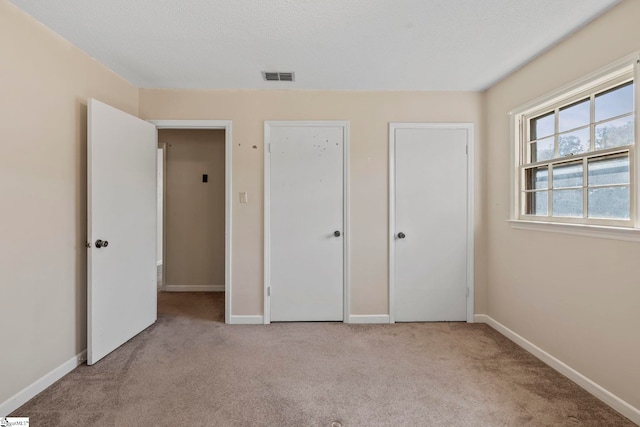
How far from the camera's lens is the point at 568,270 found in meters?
2.01

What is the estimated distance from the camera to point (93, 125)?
2.15 m

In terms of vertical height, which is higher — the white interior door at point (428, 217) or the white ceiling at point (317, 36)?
the white ceiling at point (317, 36)

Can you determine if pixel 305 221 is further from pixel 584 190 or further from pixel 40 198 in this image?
pixel 584 190

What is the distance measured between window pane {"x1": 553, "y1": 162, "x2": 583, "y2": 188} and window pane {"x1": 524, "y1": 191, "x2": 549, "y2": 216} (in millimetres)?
145

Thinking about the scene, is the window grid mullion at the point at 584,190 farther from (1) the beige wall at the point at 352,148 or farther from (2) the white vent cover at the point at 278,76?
(2) the white vent cover at the point at 278,76

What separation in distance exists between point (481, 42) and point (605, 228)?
1.49 metres

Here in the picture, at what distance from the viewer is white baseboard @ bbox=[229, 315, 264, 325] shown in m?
2.90

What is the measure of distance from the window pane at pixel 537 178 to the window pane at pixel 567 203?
15 cm

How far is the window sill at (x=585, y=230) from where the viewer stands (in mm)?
→ 1604

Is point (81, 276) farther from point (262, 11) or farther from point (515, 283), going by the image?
point (515, 283)

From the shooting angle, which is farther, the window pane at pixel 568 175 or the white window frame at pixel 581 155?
the window pane at pixel 568 175

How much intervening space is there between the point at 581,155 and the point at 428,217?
1.27 meters

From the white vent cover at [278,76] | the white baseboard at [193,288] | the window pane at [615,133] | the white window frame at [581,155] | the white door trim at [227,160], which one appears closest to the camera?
the white window frame at [581,155]

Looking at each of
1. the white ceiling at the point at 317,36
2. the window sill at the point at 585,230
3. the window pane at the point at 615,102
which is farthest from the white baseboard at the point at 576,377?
the white ceiling at the point at 317,36
